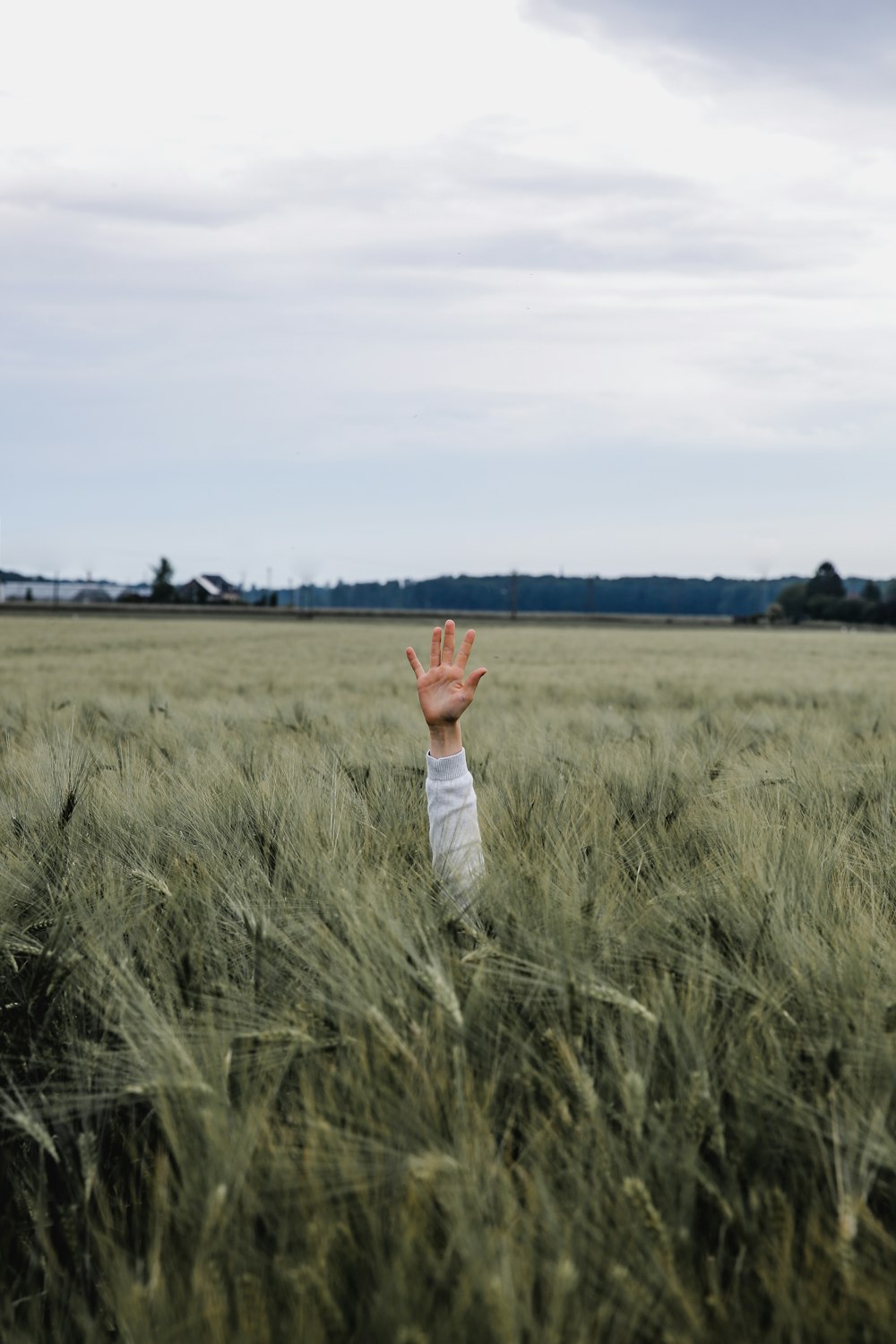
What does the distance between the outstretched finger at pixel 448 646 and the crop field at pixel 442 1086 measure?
0.59 metres

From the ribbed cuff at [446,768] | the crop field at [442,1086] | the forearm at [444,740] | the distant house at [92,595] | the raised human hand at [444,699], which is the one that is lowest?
the crop field at [442,1086]

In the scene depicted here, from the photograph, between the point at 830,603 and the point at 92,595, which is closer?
the point at 830,603

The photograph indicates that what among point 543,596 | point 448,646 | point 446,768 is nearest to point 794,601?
point 543,596

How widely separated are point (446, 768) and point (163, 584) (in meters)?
112

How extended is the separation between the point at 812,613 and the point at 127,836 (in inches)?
4275

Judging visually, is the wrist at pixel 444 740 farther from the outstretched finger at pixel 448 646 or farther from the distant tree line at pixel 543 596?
the distant tree line at pixel 543 596

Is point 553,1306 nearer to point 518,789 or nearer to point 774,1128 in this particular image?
point 774,1128

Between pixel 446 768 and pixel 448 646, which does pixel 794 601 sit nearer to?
pixel 448 646

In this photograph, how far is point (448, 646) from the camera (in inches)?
114

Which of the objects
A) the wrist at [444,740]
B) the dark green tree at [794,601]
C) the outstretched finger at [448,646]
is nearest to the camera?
the wrist at [444,740]

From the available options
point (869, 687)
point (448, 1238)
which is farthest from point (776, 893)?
point (869, 687)

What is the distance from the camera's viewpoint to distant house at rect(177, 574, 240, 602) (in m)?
126

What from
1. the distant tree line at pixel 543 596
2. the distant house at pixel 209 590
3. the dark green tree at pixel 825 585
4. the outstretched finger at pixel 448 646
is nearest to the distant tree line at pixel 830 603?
the dark green tree at pixel 825 585

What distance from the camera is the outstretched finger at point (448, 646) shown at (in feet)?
9.36
